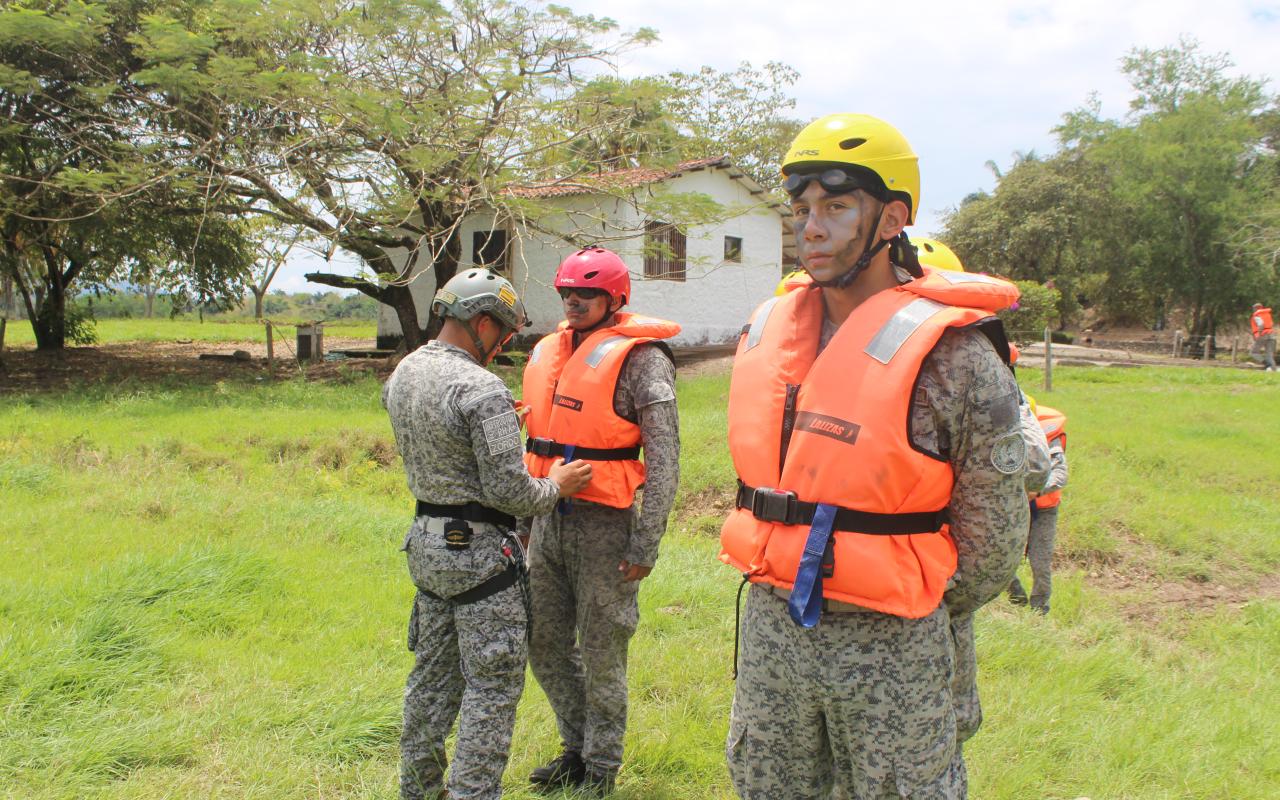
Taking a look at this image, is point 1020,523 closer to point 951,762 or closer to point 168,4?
point 951,762

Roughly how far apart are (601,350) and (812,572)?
64.5 inches

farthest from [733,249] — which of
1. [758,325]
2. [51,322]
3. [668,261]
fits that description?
[758,325]

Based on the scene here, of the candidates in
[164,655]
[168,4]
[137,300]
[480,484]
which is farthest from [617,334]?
[137,300]

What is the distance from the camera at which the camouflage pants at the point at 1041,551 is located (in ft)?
19.1

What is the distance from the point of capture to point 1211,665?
5.12m

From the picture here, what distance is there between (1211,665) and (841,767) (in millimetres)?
4300

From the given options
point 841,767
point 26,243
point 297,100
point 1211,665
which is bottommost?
point 1211,665

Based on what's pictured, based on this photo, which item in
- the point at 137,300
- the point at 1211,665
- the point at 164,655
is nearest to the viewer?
the point at 164,655

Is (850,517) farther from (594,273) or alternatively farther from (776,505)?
(594,273)

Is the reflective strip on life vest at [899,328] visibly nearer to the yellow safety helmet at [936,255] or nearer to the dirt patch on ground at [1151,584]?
the yellow safety helmet at [936,255]

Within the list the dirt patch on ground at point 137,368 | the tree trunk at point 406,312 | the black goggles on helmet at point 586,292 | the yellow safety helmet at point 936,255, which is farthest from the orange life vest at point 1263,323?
the black goggles on helmet at point 586,292

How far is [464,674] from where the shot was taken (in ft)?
9.44

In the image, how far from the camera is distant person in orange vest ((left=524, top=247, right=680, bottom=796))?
10.8ft

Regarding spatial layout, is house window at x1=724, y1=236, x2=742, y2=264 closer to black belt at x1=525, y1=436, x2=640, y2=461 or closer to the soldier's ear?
black belt at x1=525, y1=436, x2=640, y2=461
